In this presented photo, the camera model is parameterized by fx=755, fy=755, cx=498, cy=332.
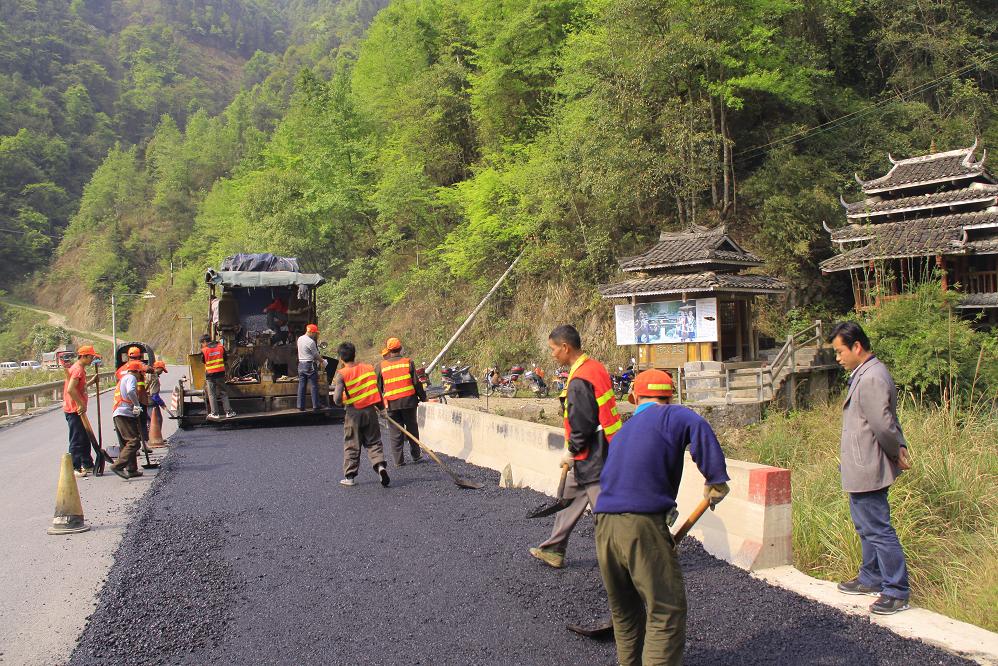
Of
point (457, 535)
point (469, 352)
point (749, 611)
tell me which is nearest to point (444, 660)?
point (749, 611)

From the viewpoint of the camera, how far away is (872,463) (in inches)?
187

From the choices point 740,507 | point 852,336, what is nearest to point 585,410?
point 740,507

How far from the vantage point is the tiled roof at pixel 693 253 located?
877 inches

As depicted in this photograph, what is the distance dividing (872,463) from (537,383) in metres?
21.5

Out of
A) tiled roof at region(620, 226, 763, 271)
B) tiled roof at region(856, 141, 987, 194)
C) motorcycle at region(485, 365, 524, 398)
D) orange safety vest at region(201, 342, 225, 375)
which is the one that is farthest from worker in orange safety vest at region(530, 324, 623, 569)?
tiled roof at region(856, 141, 987, 194)

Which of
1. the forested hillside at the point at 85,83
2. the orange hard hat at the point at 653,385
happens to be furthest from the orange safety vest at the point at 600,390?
the forested hillside at the point at 85,83

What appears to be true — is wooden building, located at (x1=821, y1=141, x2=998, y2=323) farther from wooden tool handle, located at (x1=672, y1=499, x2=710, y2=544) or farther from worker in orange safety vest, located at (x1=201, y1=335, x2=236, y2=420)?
wooden tool handle, located at (x1=672, y1=499, x2=710, y2=544)

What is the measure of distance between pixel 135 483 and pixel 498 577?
21.9 ft

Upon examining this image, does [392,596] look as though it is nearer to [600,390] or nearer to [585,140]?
[600,390]

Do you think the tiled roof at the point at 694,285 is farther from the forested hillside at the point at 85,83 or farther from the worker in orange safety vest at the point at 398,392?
the forested hillside at the point at 85,83

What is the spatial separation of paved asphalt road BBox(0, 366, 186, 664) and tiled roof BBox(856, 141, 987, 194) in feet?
76.0

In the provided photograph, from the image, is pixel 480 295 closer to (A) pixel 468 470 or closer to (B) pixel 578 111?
(B) pixel 578 111

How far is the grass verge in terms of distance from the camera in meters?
5.67

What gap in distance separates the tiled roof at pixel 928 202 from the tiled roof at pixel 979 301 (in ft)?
9.52
